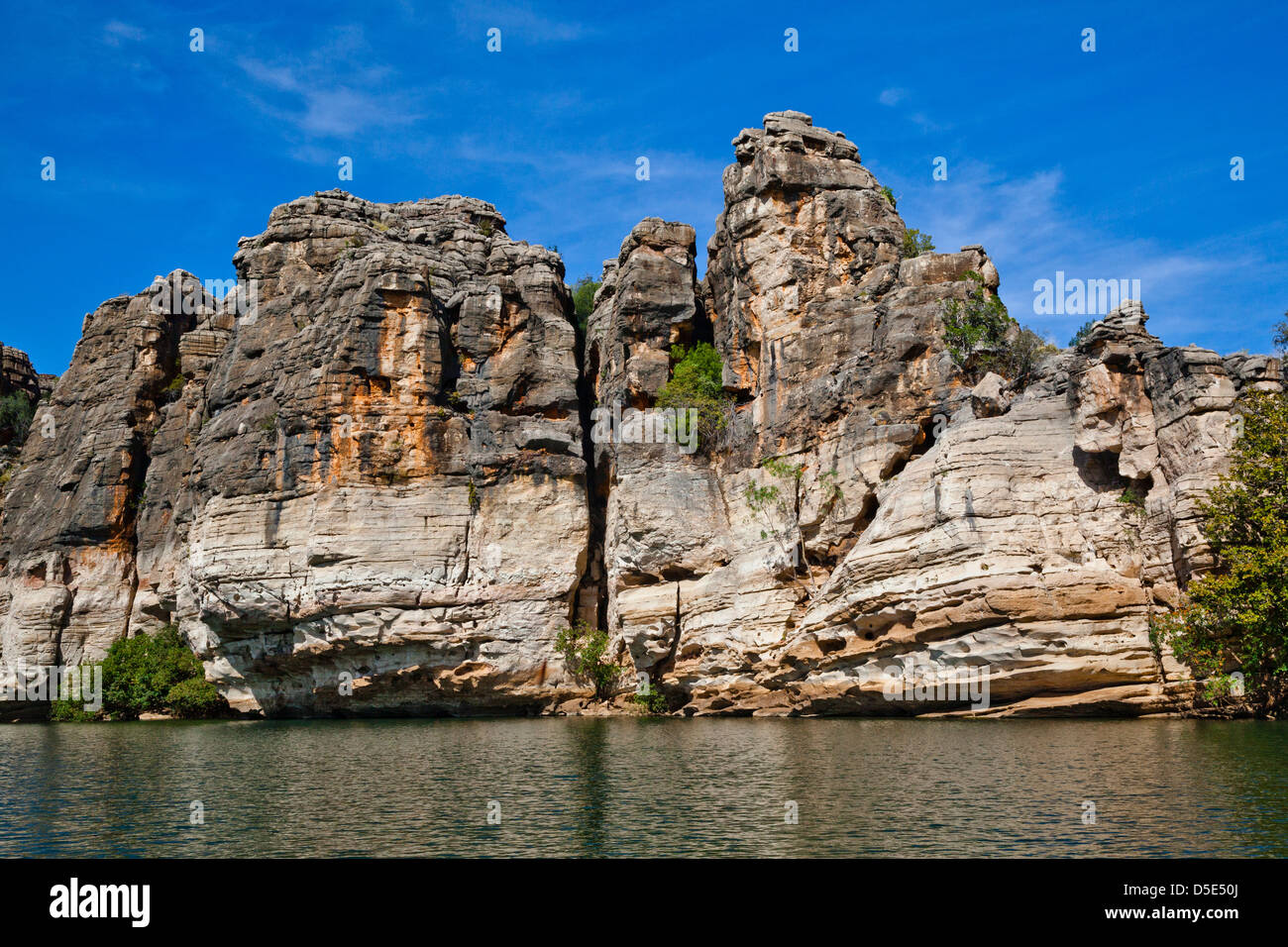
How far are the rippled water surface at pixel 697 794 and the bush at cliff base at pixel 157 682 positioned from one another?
18.6 metres

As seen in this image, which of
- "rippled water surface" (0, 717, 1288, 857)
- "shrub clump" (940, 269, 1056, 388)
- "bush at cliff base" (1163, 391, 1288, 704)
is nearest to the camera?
"rippled water surface" (0, 717, 1288, 857)

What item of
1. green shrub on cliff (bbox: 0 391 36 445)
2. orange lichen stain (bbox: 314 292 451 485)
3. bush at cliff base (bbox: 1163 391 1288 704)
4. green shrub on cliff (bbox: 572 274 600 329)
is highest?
green shrub on cliff (bbox: 572 274 600 329)

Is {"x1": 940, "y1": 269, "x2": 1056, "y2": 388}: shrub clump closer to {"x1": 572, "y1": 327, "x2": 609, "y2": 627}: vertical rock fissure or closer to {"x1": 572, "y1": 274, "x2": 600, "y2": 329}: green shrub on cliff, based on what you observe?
{"x1": 572, "y1": 327, "x2": 609, "y2": 627}: vertical rock fissure

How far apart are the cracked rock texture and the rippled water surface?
5.50 meters

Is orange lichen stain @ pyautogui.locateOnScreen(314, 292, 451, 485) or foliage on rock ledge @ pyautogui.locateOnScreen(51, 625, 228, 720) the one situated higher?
orange lichen stain @ pyautogui.locateOnScreen(314, 292, 451, 485)

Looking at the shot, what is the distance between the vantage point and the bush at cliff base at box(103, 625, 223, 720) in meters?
46.8

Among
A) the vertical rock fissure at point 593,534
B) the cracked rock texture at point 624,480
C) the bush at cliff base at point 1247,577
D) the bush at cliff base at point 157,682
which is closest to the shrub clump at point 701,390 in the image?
the cracked rock texture at point 624,480

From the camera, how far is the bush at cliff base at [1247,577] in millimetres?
25188

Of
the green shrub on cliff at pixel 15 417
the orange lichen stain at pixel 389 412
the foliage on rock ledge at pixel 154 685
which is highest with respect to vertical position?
the green shrub on cliff at pixel 15 417

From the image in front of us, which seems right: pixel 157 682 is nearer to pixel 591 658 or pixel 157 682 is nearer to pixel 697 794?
pixel 591 658

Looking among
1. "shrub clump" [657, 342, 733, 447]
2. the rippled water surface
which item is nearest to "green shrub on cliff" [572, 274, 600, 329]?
"shrub clump" [657, 342, 733, 447]

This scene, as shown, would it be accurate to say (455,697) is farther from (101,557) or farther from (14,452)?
(14,452)

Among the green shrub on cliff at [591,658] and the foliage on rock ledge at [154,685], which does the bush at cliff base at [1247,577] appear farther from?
the foliage on rock ledge at [154,685]
